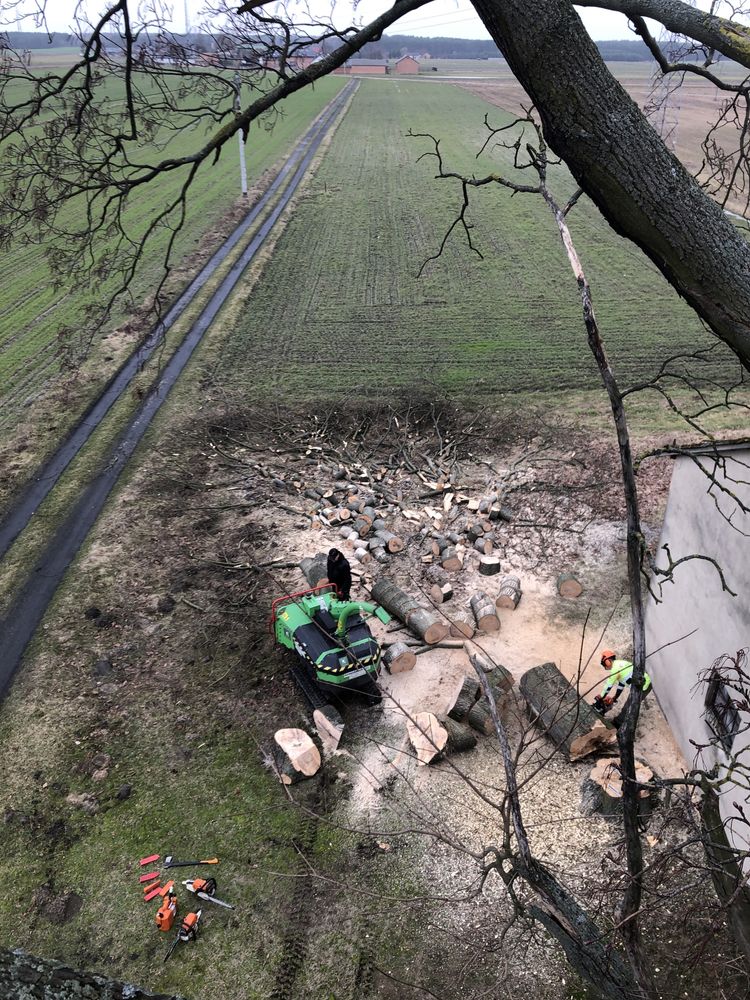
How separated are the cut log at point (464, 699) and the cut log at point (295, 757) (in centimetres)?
161

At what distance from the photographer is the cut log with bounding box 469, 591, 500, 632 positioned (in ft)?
32.4

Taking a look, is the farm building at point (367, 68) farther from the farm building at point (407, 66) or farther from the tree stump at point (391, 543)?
the tree stump at point (391, 543)

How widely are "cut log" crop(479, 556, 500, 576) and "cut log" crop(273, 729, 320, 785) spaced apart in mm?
3847

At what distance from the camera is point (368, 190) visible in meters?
30.9

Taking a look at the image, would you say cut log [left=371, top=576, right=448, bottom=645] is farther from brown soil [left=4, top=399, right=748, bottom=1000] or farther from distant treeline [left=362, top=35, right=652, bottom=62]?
distant treeline [left=362, top=35, right=652, bottom=62]

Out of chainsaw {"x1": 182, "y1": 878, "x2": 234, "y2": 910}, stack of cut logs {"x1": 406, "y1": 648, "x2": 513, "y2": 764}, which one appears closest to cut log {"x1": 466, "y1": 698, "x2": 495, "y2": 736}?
stack of cut logs {"x1": 406, "y1": 648, "x2": 513, "y2": 764}

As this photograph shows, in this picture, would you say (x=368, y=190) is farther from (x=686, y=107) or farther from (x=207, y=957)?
(x=686, y=107)

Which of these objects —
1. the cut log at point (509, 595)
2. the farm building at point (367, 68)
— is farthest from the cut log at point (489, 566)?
the farm building at point (367, 68)

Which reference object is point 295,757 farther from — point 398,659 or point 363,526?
point 363,526

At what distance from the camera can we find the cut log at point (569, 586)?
10391 millimetres

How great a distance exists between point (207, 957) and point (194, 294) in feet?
57.8

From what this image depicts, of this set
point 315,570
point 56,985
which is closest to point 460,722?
point 315,570

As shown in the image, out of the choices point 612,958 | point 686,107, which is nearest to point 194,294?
point 612,958

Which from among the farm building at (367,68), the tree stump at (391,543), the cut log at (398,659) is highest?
the farm building at (367,68)
